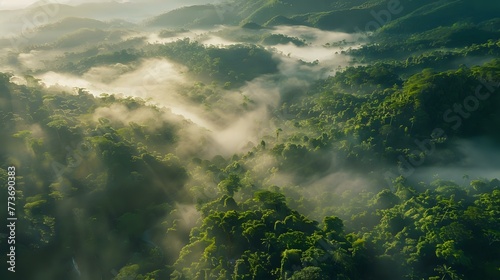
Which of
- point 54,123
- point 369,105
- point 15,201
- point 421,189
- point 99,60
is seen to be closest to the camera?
point 15,201

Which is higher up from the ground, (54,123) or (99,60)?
(54,123)

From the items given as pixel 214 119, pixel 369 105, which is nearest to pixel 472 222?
pixel 369 105

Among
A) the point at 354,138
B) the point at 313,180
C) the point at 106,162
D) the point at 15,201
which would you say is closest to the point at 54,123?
the point at 106,162

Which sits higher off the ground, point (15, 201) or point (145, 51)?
point (15, 201)

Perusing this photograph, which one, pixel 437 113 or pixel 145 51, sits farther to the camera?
pixel 145 51

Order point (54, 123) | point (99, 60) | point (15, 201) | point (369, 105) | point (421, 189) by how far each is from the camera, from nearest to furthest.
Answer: point (15, 201) → point (421, 189) → point (54, 123) → point (369, 105) → point (99, 60)

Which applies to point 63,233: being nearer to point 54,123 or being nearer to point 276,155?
point 54,123

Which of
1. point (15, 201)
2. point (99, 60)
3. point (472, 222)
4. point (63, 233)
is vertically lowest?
point (99, 60)

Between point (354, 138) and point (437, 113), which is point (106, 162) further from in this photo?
point (437, 113)

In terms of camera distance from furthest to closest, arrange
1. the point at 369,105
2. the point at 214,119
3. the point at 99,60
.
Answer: the point at 99,60 < the point at 214,119 < the point at 369,105
